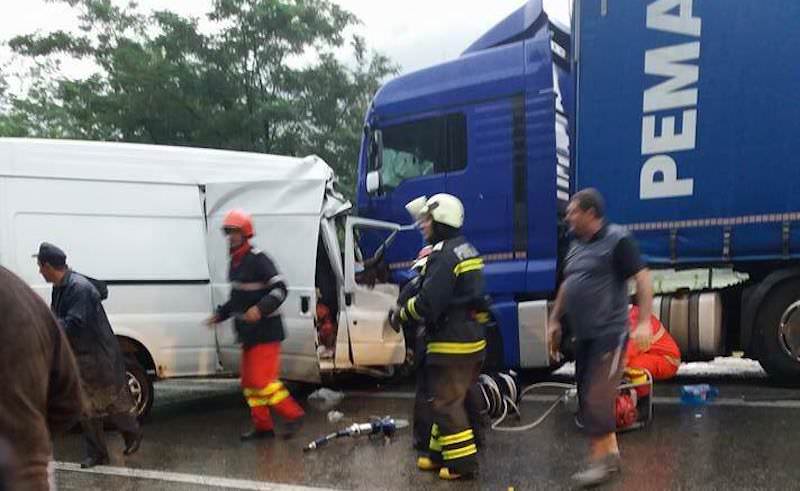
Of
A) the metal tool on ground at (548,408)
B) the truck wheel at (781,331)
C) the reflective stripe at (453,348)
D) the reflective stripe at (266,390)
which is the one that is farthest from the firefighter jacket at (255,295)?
the truck wheel at (781,331)

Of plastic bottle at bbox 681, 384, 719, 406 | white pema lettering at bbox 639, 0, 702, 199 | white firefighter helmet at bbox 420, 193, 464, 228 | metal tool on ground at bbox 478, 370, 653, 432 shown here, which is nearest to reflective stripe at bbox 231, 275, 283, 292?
white firefighter helmet at bbox 420, 193, 464, 228

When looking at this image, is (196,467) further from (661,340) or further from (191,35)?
(191,35)

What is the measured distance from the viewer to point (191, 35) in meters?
13.3

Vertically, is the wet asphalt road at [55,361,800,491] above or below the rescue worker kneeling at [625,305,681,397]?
below

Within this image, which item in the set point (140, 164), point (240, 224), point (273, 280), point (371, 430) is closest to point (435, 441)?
point (371, 430)

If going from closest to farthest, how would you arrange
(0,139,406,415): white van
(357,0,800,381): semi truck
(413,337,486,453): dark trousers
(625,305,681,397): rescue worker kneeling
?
1. (413,337,486,453): dark trousers
2. (625,305,681,397): rescue worker kneeling
3. (0,139,406,415): white van
4. (357,0,800,381): semi truck

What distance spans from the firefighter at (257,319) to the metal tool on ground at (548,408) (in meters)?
1.50

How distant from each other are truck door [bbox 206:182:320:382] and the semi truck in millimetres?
1601

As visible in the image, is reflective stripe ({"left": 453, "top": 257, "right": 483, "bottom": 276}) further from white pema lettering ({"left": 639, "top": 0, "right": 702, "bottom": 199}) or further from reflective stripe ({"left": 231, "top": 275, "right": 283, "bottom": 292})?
white pema lettering ({"left": 639, "top": 0, "right": 702, "bottom": 199})

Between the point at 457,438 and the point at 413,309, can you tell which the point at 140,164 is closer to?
the point at 413,309

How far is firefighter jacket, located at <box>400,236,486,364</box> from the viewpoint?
4133mm

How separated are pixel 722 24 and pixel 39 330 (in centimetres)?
603

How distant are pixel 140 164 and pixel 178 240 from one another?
0.73 meters

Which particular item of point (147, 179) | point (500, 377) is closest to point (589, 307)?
point (500, 377)
